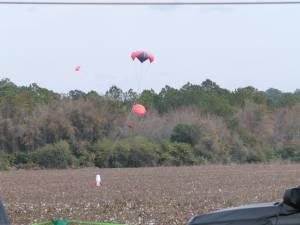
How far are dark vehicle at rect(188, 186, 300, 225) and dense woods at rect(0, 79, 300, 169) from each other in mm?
60309

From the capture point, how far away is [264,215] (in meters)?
6.75

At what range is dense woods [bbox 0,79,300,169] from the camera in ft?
226

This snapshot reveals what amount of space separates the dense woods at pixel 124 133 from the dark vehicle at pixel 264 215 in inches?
2374

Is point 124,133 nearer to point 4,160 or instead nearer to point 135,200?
point 4,160

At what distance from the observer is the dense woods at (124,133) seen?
68.8 m

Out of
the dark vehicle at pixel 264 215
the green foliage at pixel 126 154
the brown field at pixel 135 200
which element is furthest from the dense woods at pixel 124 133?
the dark vehicle at pixel 264 215

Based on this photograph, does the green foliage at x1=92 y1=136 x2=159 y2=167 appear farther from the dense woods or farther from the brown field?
the brown field

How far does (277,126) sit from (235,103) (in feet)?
33.0

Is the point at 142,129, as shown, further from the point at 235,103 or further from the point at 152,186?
the point at 152,186

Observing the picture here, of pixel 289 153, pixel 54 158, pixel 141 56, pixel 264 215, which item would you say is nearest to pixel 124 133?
pixel 54 158

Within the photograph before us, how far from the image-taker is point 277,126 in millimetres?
93312

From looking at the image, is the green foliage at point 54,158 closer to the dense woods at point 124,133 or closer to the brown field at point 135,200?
the dense woods at point 124,133

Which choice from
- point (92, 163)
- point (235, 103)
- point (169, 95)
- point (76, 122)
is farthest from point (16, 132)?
point (235, 103)

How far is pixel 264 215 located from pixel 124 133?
68.6m
